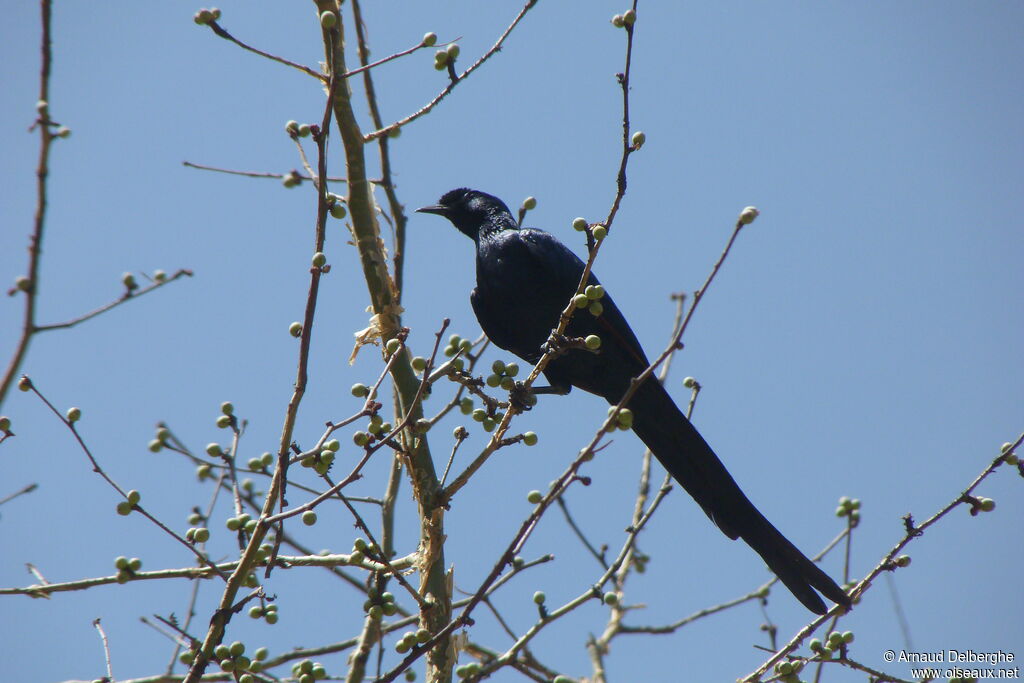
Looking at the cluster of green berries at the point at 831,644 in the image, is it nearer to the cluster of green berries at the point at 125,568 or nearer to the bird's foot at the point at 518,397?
the bird's foot at the point at 518,397

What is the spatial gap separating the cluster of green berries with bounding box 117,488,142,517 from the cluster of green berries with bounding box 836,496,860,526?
2.87 meters

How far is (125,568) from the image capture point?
264 centimetres

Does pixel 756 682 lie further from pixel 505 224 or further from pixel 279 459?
pixel 505 224

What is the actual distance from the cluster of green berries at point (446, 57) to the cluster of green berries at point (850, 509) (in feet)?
8.16

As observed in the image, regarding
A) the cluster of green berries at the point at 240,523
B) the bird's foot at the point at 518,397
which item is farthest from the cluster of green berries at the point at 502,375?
the cluster of green berries at the point at 240,523

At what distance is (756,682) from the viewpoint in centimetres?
Result: 309

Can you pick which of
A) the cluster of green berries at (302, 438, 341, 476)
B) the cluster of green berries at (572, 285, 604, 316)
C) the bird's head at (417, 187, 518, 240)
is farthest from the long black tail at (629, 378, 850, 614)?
the cluster of green berries at (302, 438, 341, 476)

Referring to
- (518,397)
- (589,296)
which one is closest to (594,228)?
(589,296)

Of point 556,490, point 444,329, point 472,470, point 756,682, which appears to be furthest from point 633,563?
point 444,329

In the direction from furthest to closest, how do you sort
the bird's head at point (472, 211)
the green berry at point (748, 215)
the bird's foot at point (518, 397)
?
the bird's head at point (472, 211) → the bird's foot at point (518, 397) → the green berry at point (748, 215)

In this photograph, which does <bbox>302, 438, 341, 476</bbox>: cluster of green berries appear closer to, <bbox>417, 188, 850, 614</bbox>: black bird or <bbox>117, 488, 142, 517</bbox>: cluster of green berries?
<bbox>117, 488, 142, 517</bbox>: cluster of green berries

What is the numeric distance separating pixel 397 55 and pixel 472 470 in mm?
1444

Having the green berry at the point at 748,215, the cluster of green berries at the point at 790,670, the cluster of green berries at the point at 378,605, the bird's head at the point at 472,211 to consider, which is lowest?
the cluster of green berries at the point at 790,670

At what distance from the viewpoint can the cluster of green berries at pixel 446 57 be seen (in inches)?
124
